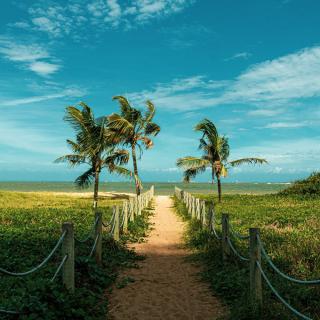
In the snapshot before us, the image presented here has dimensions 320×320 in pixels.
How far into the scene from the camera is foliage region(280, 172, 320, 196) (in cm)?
3137

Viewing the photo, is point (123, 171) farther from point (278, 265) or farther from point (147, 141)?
point (278, 265)

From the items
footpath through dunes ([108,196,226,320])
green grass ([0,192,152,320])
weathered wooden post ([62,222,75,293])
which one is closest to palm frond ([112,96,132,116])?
green grass ([0,192,152,320])

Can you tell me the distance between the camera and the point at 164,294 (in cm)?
779

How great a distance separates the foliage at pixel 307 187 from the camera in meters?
31.4

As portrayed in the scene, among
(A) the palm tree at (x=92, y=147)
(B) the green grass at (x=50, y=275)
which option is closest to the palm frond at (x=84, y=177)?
(A) the palm tree at (x=92, y=147)

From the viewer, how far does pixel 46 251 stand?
9977mm

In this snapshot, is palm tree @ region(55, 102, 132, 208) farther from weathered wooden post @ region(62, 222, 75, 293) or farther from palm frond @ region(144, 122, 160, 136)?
weathered wooden post @ region(62, 222, 75, 293)

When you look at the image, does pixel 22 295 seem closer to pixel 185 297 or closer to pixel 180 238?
pixel 185 297

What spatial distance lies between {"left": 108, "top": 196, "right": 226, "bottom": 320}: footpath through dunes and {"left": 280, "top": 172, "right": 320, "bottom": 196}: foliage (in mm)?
22283

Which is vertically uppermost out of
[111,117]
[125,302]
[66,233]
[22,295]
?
[111,117]

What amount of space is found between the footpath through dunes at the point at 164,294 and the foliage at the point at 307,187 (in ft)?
73.1

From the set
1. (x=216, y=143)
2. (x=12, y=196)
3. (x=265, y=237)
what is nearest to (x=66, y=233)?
(x=265, y=237)

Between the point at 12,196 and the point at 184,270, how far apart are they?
2641 cm

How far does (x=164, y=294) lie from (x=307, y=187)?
2716 cm
